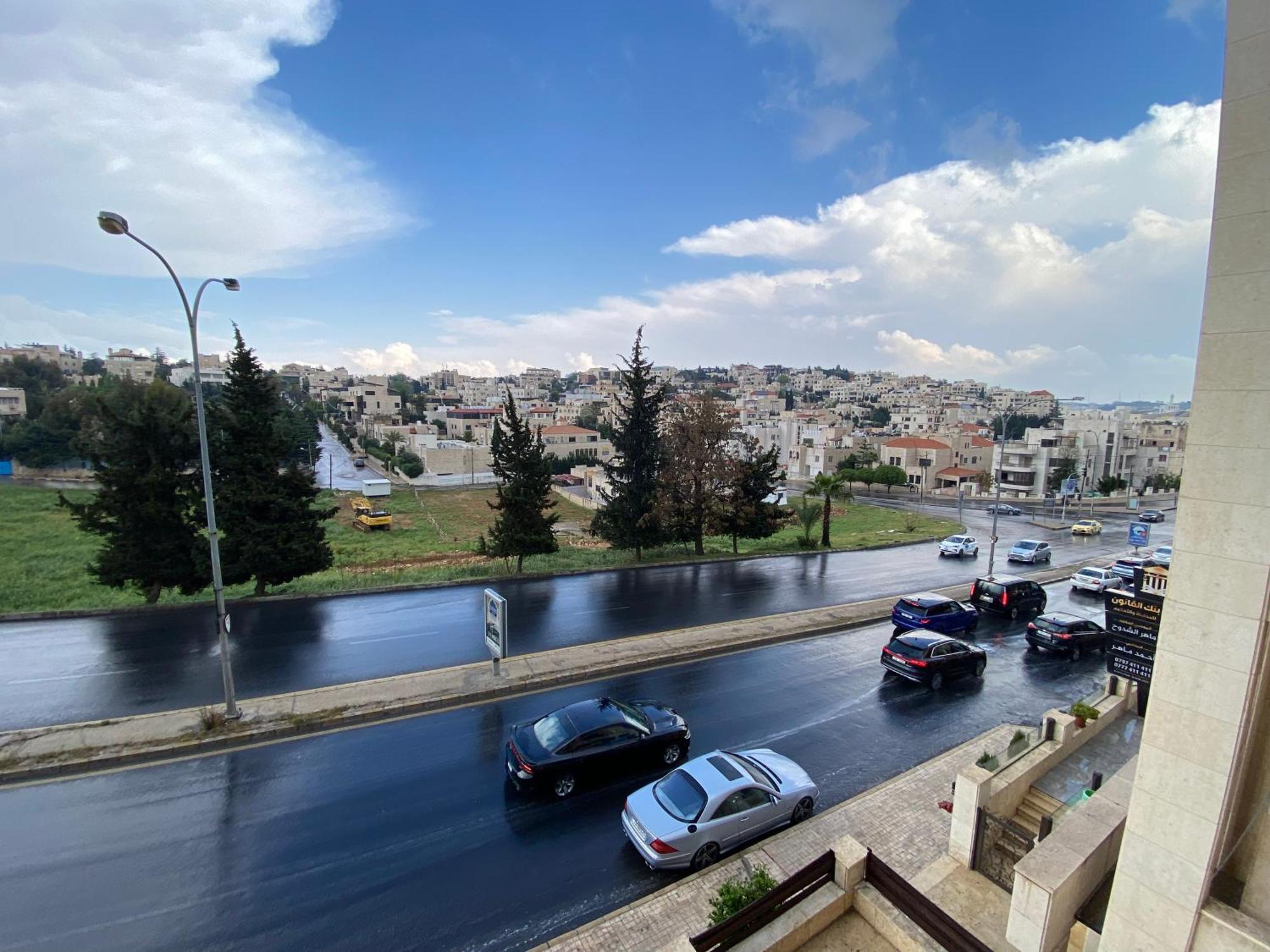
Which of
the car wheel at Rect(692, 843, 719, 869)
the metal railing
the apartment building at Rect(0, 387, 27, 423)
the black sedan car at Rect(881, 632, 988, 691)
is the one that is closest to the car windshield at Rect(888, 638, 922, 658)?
the black sedan car at Rect(881, 632, 988, 691)

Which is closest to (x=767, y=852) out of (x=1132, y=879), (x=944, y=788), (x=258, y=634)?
(x=944, y=788)

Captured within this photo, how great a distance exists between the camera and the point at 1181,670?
3980 mm

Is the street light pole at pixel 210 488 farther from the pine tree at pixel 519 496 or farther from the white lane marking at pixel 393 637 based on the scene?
the pine tree at pixel 519 496

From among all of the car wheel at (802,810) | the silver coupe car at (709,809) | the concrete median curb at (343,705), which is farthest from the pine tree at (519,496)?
the car wheel at (802,810)

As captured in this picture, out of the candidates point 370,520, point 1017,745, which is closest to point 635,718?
point 1017,745

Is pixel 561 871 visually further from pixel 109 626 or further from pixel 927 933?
pixel 109 626

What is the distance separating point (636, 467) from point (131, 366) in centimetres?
19321

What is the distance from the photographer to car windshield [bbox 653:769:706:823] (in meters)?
7.34

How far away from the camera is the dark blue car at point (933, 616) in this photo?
52.8 ft

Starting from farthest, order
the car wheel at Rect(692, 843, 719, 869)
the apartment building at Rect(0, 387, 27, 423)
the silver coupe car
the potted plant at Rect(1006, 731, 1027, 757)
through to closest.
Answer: the apartment building at Rect(0, 387, 27, 423) < the potted plant at Rect(1006, 731, 1027, 757) < the car wheel at Rect(692, 843, 719, 869) < the silver coupe car

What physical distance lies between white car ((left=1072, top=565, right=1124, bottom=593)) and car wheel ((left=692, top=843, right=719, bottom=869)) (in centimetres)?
2151

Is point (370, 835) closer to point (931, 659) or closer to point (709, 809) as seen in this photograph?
point (709, 809)

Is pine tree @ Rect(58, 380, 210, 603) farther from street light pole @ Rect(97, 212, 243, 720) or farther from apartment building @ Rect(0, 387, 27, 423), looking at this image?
apartment building @ Rect(0, 387, 27, 423)

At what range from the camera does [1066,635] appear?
1512 cm
